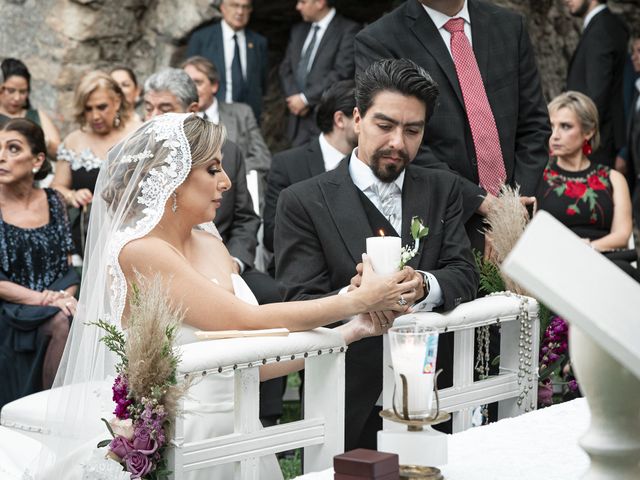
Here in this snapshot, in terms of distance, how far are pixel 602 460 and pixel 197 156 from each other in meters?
2.02

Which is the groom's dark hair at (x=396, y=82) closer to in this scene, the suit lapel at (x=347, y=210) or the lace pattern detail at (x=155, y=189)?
the suit lapel at (x=347, y=210)

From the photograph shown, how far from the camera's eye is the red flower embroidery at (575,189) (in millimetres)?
6477

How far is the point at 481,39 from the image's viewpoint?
424 cm

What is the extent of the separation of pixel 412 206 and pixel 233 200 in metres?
2.16

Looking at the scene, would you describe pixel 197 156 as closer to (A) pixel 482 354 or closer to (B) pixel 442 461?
(A) pixel 482 354

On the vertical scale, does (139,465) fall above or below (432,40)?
below


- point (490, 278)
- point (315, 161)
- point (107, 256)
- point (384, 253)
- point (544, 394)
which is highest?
point (315, 161)

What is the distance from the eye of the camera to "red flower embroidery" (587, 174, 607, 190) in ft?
21.3

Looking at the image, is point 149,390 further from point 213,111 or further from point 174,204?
point 213,111

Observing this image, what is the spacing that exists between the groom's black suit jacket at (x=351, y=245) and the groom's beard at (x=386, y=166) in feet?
0.23

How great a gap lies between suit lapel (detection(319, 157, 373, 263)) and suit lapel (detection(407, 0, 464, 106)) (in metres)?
0.67

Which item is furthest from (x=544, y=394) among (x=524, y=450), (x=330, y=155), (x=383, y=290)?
(x=330, y=155)

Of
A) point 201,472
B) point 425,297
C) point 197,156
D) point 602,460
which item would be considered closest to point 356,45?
point 197,156

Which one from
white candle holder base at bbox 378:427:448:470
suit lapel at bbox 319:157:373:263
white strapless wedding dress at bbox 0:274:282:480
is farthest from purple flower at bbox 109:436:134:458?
suit lapel at bbox 319:157:373:263
